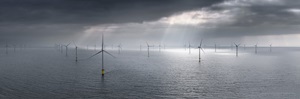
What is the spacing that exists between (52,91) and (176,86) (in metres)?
32.8

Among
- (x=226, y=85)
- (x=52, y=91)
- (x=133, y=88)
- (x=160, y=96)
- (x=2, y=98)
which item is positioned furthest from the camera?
(x=226, y=85)

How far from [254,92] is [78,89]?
44637 mm

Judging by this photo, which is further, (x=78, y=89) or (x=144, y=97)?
(x=78, y=89)

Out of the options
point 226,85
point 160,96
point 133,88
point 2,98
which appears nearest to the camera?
point 2,98

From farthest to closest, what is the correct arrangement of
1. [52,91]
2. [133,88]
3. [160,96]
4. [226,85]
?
[226,85] → [133,88] → [52,91] → [160,96]

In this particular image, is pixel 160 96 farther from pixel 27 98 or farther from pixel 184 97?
pixel 27 98

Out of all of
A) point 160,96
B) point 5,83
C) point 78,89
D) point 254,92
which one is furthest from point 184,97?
point 5,83

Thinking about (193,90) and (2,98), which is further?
(193,90)

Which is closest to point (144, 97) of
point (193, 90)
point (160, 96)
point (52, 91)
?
point (160, 96)

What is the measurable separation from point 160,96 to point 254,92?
24103 mm

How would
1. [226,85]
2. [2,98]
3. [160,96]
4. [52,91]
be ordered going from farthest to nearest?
Answer: [226,85], [52,91], [160,96], [2,98]

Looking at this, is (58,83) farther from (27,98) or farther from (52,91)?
(27,98)

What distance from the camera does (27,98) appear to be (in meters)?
58.8

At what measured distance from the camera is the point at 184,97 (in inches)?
2383
